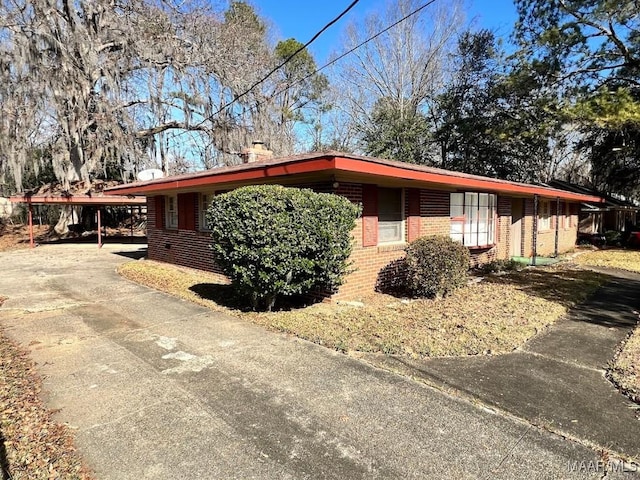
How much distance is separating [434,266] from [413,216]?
5.57 ft

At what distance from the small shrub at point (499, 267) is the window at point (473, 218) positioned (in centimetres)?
60

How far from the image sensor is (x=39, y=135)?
54.5ft

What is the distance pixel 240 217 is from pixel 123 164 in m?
16.2

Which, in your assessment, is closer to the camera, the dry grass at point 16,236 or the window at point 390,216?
the window at point 390,216

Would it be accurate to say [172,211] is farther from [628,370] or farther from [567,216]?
[567,216]

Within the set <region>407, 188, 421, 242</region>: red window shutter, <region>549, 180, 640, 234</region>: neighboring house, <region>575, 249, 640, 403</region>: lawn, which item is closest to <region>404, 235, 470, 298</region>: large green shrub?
<region>407, 188, 421, 242</region>: red window shutter

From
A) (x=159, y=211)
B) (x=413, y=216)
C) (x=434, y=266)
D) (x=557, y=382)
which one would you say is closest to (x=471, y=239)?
(x=413, y=216)

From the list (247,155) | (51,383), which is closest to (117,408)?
(51,383)

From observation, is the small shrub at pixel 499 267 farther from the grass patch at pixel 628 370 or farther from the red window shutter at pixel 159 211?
the red window shutter at pixel 159 211

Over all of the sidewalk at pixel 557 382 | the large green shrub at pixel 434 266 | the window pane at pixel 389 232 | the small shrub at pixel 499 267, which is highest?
the window pane at pixel 389 232

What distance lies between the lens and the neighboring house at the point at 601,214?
72.1 feet

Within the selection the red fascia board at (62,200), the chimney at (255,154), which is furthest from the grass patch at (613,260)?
the red fascia board at (62,200)

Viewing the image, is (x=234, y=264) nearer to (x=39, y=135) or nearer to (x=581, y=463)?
(x=581, y=463)

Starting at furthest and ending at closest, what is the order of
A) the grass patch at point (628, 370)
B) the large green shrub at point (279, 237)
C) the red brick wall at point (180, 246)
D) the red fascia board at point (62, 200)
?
1. the red fascia board at point (62, 200)
2. the red brick wall at point (180, 246)
3. the large green shrub at point (279, 237)
4. the grass patch at point (628, 370)
